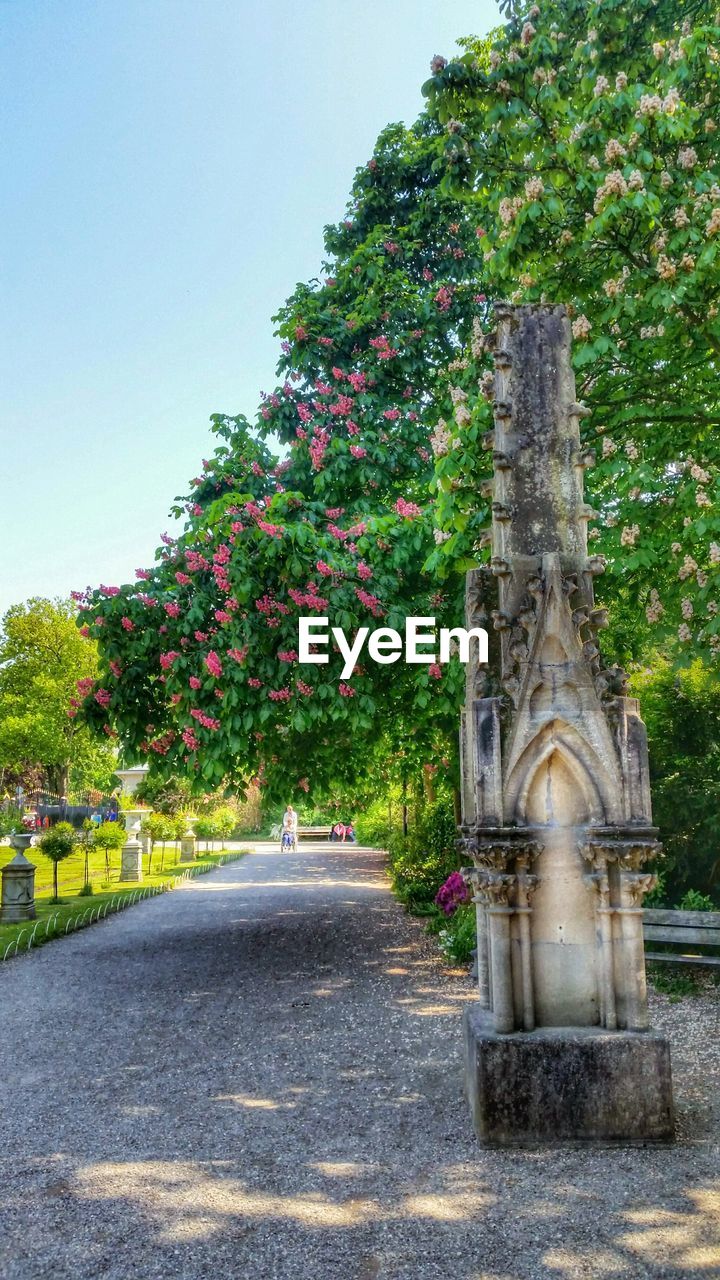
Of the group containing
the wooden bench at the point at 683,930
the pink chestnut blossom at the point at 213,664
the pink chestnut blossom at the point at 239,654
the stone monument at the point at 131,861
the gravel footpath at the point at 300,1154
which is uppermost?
the pink chestnut blossom at the point at 239,654

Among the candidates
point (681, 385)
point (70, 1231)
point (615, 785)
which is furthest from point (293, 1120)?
point (681, 385)

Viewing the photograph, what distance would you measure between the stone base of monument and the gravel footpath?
0.41 feet

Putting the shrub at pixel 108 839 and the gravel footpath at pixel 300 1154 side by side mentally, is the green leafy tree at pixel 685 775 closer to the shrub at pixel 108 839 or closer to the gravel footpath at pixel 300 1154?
the gravel footpath at pixel 300 1154

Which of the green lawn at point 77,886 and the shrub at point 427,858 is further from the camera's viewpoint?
the shrub at point 427,858

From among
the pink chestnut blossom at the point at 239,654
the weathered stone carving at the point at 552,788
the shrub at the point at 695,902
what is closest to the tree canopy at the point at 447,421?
the pink chestnut blossom at the point at 239,654

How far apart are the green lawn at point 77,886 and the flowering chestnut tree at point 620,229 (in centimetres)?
989

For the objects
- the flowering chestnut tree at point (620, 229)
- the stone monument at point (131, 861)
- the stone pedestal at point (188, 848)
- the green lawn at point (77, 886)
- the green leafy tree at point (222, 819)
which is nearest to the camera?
the flowering chestnut tree at point (620, 229)

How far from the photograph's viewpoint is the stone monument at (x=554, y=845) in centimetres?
498

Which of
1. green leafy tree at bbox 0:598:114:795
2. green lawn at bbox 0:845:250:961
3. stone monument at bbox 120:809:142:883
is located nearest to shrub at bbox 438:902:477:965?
green lawn at bbox 0:845:250:961

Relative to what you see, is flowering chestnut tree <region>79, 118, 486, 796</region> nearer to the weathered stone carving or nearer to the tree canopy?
the tree canopy

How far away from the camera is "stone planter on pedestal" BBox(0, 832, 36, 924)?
15.1 m

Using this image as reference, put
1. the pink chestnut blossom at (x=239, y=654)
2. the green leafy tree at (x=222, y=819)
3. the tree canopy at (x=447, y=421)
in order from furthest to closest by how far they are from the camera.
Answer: the green leafy tree at (x=222, y=819), the pink chestnut blossom at (x=239, y=654), the tree canopy at (x=447, y=421)

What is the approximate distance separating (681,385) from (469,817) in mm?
5706

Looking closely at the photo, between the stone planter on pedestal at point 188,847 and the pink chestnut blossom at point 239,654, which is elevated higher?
the pink chestnut blossom at point 239,654
